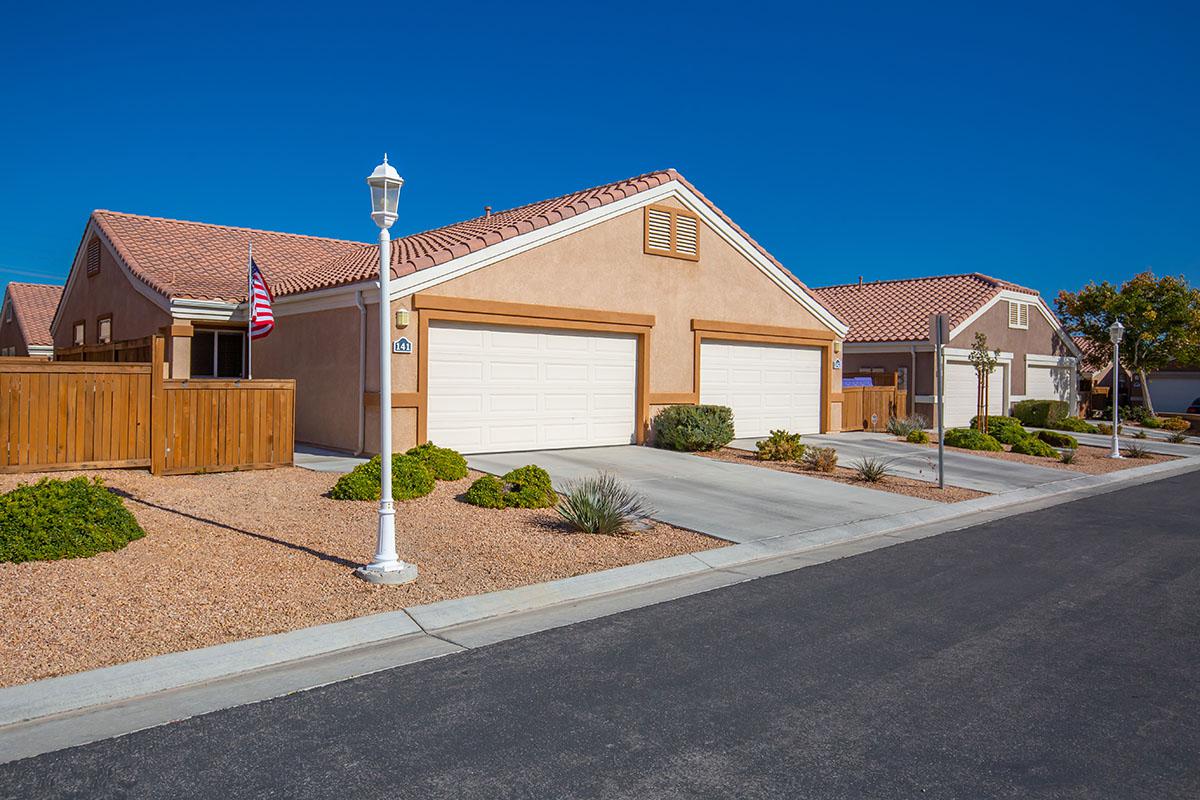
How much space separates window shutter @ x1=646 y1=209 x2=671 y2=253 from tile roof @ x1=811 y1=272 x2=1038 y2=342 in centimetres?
1055

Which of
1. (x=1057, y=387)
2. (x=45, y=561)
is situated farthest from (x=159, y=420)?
(x=1057, y=387)

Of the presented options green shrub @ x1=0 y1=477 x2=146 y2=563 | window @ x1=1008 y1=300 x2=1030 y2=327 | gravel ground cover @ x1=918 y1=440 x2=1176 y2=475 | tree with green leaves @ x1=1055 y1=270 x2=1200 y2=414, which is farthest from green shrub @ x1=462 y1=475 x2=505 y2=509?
tree with green leaves @ x1=1055 y1=270 x2=1200 y2=414

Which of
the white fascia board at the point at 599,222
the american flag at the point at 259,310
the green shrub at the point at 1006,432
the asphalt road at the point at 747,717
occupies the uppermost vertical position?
the white fascia board at the point at 599,222

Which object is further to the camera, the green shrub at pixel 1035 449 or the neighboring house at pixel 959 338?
the neighboring house at pixel 959 338

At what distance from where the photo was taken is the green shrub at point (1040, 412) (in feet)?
99.9

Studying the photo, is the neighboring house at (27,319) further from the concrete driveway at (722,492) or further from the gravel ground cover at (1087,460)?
the gravel ground cover at (1087,460)

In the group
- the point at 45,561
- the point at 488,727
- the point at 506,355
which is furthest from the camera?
the point at 506,355

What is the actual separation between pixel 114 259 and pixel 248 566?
54.7 ft

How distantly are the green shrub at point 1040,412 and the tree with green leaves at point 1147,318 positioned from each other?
8976 millimetres

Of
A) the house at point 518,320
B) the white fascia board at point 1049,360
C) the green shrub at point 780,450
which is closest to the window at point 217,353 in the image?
the house at point 518,320

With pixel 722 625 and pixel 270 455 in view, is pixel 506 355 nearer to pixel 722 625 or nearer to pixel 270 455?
pixel 270 455

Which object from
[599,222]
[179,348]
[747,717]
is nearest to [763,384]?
[599,222]

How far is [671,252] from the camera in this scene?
1869cm

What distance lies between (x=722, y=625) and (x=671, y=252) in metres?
13.0
